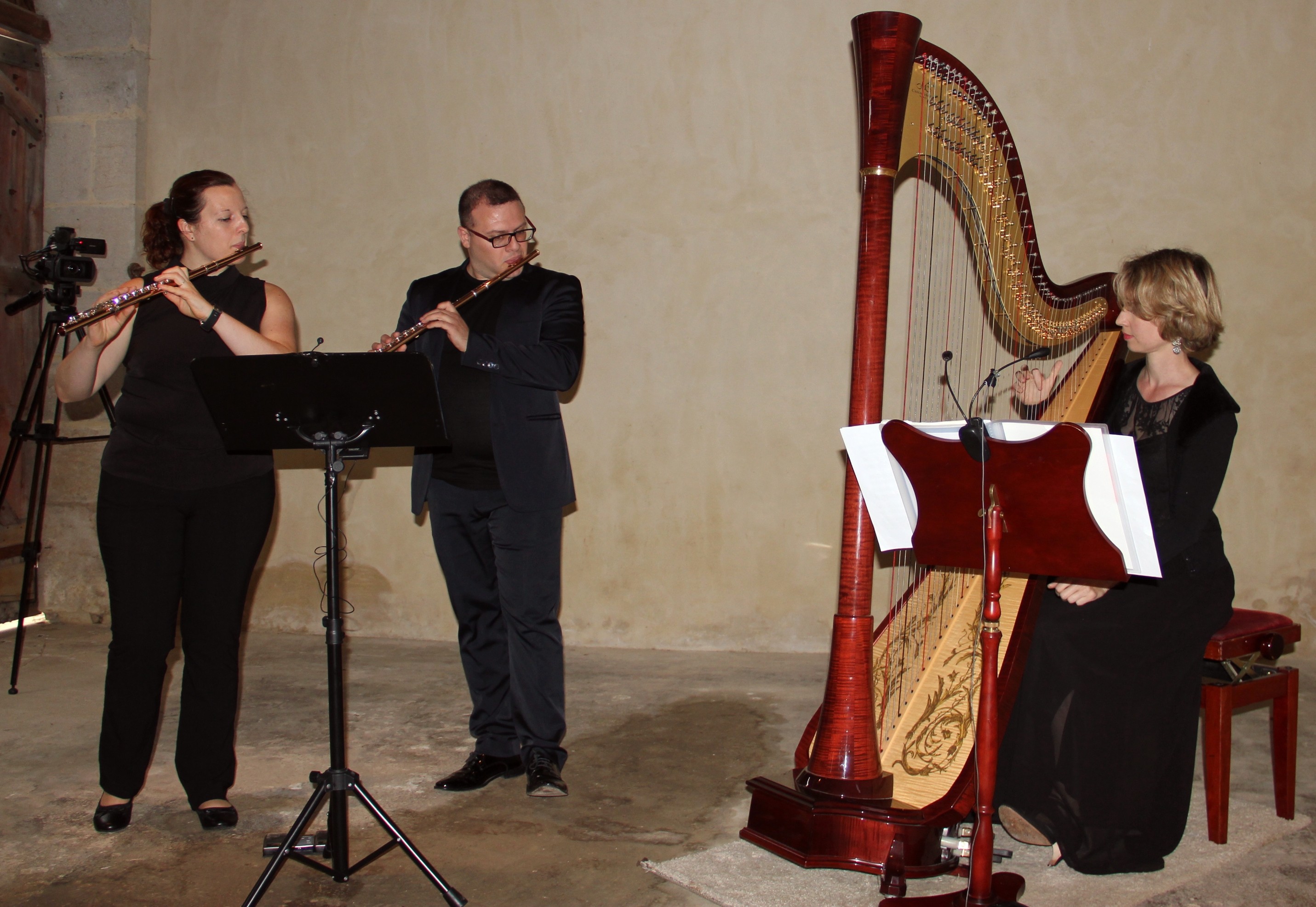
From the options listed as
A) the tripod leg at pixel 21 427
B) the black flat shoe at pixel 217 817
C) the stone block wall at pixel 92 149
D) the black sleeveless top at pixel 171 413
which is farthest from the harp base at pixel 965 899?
the stone block wall at pixel 92 149

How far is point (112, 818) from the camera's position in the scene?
2545 mm

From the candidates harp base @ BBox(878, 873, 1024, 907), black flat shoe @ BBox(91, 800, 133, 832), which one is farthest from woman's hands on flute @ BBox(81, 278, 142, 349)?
harp base @ BBox(878, 873, 1024, 907)

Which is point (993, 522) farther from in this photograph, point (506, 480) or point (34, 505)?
point (34, 505)

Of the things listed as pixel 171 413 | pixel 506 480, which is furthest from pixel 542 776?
pixel 171 413

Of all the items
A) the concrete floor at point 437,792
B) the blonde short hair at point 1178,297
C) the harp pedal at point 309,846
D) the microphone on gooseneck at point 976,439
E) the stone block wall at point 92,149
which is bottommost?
the concrete floor at point 437,792

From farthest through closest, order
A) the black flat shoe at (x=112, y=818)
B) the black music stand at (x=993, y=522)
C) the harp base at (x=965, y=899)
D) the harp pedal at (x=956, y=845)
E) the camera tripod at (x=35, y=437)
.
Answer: the camera tripod at (x=35, y=437) < the black flat shoe at (x=112, y=818) < the harp pedal at (x=956, y=845) < the harp base at (x=965, y=899) < the black music stand at (x=993, y=522)

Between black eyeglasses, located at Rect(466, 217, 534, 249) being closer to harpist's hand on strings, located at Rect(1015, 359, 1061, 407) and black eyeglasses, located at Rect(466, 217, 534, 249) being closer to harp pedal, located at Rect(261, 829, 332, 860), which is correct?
harpist's hand on strings, located at Rect(1015, 359, 1061, 407)

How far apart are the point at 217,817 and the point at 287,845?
1.73 feet

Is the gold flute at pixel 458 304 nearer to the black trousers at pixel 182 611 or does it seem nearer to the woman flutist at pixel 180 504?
the woman flutist at pixel 180 504

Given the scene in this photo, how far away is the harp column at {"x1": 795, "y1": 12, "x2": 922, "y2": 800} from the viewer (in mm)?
1913

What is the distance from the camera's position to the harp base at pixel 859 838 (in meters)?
2.12

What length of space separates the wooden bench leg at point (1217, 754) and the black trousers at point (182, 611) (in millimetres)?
2231

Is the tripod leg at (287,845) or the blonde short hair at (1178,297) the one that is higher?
the blonde short hair at (1178,297)

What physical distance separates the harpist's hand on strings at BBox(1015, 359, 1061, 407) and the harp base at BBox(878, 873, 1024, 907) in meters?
1.13
